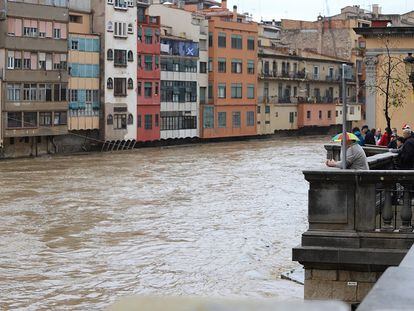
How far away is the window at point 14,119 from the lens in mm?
49656

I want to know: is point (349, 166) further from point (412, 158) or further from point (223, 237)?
point (223, 237)

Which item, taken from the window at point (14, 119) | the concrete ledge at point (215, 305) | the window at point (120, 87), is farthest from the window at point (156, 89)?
the concrete ledge at point (215, 305)

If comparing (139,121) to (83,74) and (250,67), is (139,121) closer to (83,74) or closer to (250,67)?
(83,74)

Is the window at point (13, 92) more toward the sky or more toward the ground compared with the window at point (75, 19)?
more toward the ground

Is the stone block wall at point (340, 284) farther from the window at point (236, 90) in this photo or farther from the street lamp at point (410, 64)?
the window at point (236, 90)

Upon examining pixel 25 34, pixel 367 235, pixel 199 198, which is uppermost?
pixel 25 34

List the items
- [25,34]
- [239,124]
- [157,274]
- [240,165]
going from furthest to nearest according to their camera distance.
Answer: [239,124] < [25,34] < [240,165] < [157,274]

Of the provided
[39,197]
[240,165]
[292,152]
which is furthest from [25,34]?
[39,197]

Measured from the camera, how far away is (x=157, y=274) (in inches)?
631

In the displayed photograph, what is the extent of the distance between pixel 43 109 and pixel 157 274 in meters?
37.8

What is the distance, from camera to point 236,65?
7269 centimetres

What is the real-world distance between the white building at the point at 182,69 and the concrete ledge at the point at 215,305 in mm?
61593

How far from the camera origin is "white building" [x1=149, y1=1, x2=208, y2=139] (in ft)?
211

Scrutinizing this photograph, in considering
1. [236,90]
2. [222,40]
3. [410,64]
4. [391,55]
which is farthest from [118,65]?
[410,64]
